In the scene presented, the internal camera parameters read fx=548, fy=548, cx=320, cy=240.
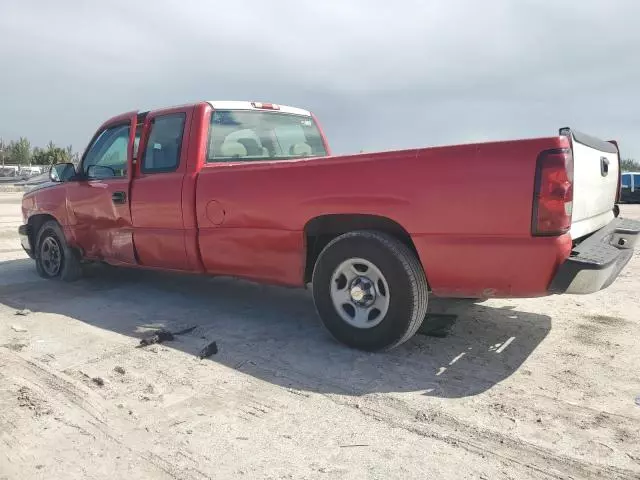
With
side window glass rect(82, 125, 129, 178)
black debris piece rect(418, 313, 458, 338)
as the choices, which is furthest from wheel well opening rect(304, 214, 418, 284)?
side window glass rect(82, 125, 129, 178)

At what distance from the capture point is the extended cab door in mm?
5633

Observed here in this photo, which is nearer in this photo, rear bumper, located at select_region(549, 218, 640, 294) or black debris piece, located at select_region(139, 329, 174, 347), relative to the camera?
rear bumper, located at select_region(549, 218, 640, 294)

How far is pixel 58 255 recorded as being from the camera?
22.1ft

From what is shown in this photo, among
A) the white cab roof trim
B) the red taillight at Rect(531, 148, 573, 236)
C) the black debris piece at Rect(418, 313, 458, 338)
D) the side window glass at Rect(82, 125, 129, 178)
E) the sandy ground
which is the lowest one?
the sandy ground

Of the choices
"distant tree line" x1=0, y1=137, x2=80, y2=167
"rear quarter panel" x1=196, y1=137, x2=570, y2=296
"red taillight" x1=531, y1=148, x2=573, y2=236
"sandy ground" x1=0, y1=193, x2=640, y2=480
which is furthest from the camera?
"distant tree line" x1=0, y1=137, x2=80, y2=167

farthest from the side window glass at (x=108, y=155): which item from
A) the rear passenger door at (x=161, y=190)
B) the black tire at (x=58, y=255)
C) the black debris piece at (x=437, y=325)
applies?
the black debris piece at (x=437, y=325)

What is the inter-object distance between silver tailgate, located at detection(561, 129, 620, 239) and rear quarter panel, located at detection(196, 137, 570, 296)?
37 centimetres

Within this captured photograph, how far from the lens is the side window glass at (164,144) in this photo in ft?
16.9

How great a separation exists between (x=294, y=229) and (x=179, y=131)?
1801mm

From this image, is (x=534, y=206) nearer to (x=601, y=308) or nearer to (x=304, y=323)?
(x=304, y=323)

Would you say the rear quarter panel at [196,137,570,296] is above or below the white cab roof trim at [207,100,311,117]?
below

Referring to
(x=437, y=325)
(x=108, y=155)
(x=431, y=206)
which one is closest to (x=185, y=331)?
(x=437, y=325)

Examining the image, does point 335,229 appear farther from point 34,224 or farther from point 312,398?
point 34,224

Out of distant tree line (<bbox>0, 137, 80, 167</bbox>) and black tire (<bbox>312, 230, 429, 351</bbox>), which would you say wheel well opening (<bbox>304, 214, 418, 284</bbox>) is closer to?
black tire (<bbox>312, 230, 429, 351</bbox>)
